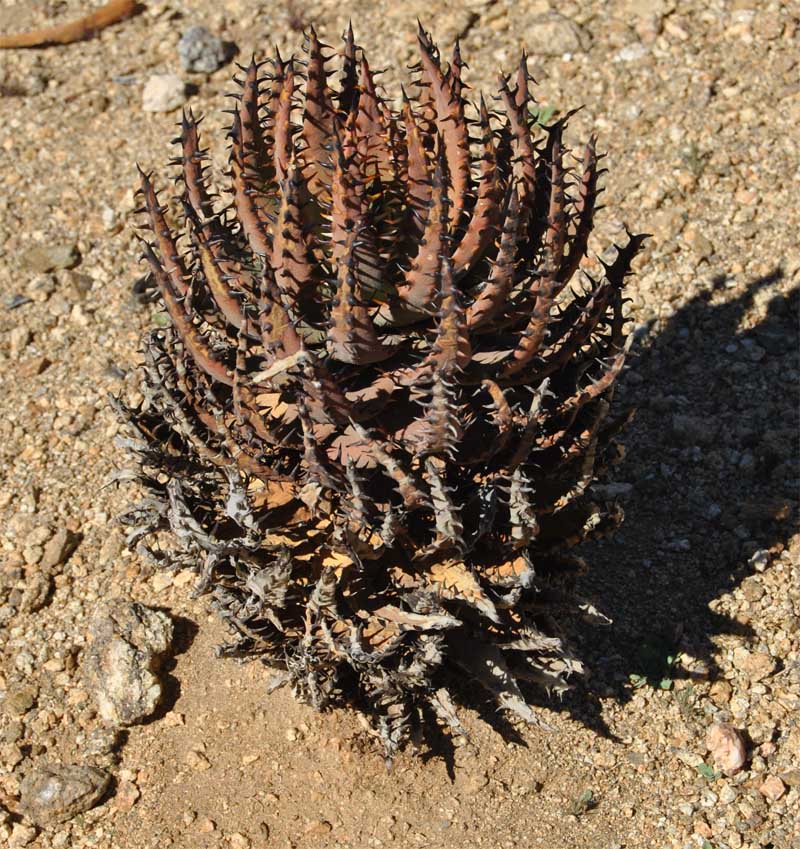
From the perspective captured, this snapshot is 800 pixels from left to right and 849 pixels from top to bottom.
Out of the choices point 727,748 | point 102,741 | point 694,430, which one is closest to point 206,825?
point 102,741

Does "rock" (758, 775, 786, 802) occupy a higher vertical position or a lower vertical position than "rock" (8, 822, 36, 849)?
higher

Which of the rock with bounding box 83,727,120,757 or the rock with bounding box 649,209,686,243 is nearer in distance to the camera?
the rock with bounding box 83,727,120,757

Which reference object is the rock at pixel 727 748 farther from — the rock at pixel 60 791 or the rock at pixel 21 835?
the rock at pixel 21 835

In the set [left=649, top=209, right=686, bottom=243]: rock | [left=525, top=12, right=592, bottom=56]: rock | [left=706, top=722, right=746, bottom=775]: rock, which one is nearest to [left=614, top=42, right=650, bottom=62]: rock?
[left=525, top=12, right=592, bottom=56]: rock

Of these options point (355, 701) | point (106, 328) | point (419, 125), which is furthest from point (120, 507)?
point (419, 125)

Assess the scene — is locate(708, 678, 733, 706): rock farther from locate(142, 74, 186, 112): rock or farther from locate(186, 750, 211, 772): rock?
locate(142, 74, 186, 112): rock

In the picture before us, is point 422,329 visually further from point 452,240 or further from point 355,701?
point 355,701

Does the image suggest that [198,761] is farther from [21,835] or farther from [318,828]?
[21,835]
